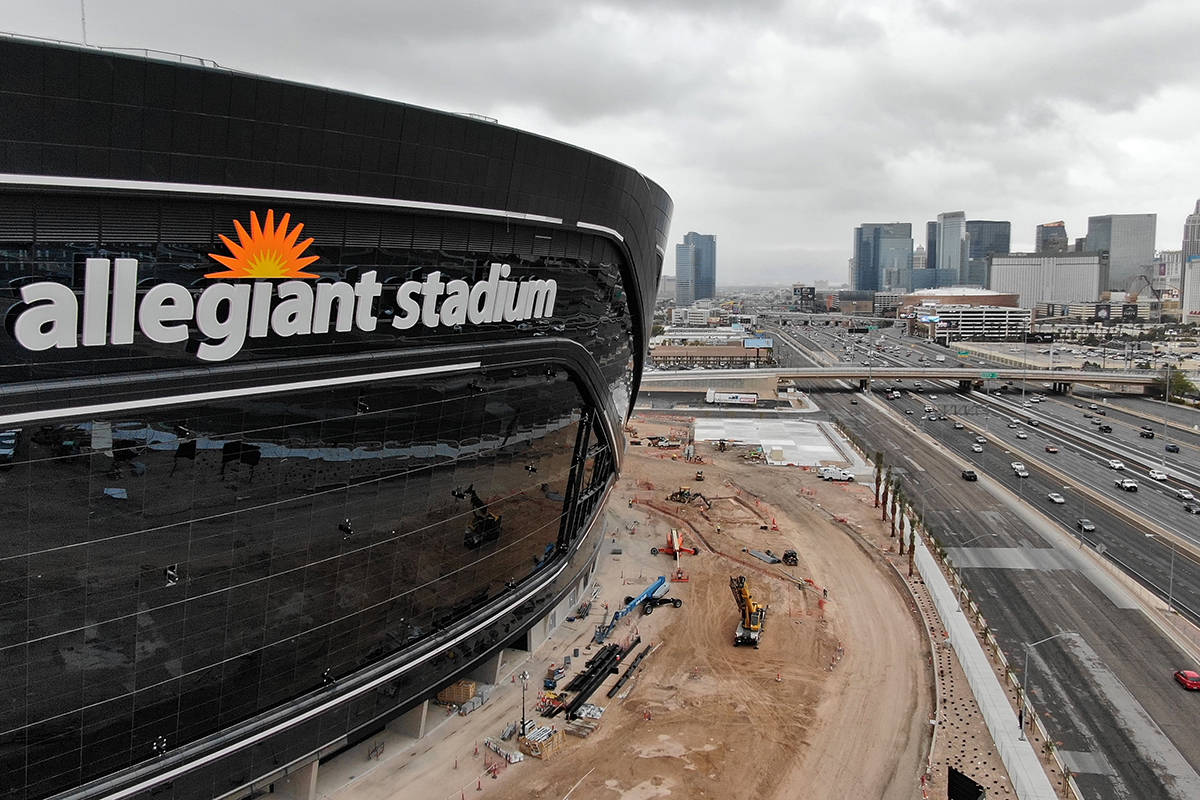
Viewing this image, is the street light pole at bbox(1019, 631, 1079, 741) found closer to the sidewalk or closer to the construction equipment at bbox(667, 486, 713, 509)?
the sidewalk

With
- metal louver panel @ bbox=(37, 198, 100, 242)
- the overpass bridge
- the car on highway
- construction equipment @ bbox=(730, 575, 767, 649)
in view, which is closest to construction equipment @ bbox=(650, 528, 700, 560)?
construction equipment @ bbox=(730, 575, 767, 649)

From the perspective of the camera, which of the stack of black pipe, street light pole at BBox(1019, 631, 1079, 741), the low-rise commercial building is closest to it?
street light pole at BBox(1019, 631, 1079, 741)

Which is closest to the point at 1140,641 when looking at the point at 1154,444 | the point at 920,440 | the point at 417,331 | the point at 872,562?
the point at 872,562

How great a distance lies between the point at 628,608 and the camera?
134 ft

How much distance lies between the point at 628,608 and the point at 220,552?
2556 cm

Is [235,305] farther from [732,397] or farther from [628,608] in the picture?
[732,397]

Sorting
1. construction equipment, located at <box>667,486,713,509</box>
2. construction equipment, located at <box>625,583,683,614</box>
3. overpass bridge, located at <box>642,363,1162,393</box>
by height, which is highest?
overpass bridge, located at <box>642,363,1162,393</box>

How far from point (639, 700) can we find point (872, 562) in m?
23.8

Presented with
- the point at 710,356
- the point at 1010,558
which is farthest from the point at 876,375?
the point at 1010,558

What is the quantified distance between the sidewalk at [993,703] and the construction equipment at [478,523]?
813 inches

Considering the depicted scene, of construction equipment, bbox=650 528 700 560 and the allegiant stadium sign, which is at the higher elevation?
the allegiant stadium sign

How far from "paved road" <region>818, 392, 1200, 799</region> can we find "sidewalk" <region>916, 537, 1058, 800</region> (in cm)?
167

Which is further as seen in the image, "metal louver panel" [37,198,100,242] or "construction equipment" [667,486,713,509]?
"construction equipment" [667,486,713,509]

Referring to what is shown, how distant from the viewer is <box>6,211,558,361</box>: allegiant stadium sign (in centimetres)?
1511
